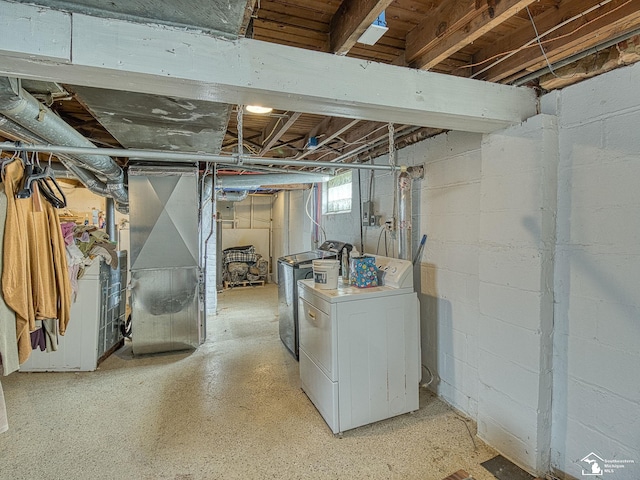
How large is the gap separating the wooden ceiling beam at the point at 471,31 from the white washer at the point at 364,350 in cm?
138

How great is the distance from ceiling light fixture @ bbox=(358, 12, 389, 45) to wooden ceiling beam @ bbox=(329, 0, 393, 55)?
0.03 metres

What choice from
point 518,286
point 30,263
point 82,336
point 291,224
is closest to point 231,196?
point 291,224

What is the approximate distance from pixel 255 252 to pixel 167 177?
4728mm

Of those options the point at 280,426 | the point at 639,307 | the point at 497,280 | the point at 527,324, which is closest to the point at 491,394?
the point at 527,324

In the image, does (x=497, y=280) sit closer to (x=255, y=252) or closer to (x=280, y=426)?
(x=280, y=426)

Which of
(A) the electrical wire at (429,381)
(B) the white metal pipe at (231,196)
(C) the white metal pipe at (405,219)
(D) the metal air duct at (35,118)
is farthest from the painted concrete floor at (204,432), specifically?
(B) the white metal pipe at (231,196)

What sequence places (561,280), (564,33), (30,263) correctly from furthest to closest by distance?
(561,280) → (30,263) → (564,33)

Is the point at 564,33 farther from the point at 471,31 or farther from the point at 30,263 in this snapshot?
the point at 30,263

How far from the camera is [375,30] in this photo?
4.11 feet

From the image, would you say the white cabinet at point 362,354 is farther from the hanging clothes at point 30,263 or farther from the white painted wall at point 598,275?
the hanging clothes at point 30,263

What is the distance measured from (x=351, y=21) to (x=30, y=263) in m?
1.82

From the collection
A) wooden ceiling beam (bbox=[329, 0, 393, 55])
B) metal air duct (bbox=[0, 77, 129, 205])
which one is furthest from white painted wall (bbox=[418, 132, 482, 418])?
metal air duct (bbox=[0, 77, 129, 205])

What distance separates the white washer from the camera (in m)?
2.12

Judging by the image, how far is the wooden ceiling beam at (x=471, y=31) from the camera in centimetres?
114
